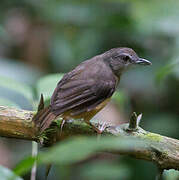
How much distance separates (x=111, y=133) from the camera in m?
2.63

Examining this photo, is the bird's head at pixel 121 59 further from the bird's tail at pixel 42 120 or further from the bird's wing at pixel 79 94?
the bird's tail at pixel 42 120

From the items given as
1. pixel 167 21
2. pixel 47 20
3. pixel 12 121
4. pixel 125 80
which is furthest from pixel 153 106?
pixel 12 121

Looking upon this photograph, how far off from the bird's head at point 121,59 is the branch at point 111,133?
1.51 meters

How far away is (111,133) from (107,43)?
151 inches

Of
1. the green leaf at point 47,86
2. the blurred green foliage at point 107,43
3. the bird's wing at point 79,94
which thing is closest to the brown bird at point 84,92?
the bird's wing at point 79,94

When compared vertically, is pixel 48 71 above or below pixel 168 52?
below

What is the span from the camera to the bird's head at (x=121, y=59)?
4.23m

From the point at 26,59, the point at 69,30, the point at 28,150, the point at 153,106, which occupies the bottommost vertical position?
the point at 28,150

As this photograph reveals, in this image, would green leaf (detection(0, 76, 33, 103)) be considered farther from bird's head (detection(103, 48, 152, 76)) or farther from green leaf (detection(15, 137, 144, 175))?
green leaf (detection(15, 137, 144, 175))

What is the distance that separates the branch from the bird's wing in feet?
1.23

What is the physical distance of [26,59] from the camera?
7414 mm

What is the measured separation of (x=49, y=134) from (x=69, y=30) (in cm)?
418

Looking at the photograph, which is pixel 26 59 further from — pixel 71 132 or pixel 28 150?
pixel 71 132

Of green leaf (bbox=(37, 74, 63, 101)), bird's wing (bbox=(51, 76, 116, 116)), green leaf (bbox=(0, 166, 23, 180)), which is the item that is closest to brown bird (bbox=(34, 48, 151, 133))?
bird's wing (bbox=(51, 76, 116, 116))
